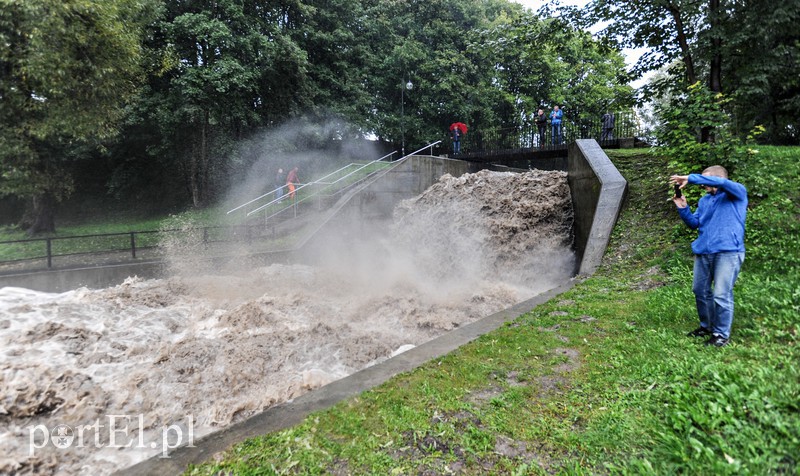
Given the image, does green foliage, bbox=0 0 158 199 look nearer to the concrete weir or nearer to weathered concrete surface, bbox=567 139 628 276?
the concrete weir

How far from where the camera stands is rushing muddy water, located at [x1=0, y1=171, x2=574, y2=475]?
4445mm

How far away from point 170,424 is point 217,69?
15970 millimetres

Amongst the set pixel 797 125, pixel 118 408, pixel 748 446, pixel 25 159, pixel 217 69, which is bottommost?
pixel 118 408

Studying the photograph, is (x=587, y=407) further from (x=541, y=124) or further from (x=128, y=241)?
(x=541, y=124)

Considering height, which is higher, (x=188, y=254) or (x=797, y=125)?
(x=797, y=125)

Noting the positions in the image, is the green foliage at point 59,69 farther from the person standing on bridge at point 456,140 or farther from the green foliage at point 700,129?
the green foliage at point 700,129

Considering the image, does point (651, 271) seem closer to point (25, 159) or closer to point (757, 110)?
point (757, 110)

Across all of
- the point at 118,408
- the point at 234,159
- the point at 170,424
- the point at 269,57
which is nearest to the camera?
the point at 170,424

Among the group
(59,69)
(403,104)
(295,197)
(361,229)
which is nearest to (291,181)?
(295,197)

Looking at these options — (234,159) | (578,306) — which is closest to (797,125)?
(578,306)

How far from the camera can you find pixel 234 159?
1942 cm


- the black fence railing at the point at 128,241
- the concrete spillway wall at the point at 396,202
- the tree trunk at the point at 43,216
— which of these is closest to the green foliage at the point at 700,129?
the concrete spillway wall at the point at 396,202

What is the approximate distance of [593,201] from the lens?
9.73 metres

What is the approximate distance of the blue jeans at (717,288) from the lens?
376 centimetres
